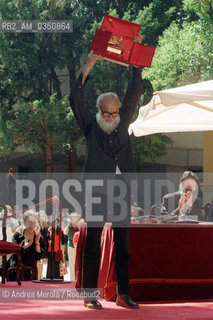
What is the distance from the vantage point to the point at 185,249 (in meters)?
6.44

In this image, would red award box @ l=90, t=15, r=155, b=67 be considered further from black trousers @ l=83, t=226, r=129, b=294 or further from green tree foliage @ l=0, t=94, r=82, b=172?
green tree foliage @ l=0, t=94, r=82, b=172

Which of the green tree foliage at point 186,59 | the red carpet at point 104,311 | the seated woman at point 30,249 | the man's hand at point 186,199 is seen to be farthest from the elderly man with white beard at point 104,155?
the green tree foliage at point 186,59

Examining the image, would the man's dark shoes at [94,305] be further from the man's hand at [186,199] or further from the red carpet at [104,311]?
the man's hand at [186,199]

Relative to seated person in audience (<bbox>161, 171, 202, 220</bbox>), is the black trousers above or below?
below

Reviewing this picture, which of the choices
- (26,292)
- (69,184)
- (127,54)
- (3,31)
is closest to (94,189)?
(127,54)

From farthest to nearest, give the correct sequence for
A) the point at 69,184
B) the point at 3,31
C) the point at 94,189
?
the point at 69,184
the point at 3,31
the point at 94,189

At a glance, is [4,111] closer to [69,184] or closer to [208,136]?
[69,184]

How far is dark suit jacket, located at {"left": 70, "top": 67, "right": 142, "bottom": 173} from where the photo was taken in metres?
5.48

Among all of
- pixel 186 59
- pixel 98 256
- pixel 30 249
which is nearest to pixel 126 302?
pixel 98 256

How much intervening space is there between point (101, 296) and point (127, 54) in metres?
2.29

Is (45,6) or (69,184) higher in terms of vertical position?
(45,6)

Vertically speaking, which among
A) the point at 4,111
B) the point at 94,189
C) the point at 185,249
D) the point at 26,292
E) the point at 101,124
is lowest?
the point at 26,292

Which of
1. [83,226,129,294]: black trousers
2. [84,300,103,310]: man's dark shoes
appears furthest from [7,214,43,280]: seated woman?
[84,300,103,310]: man's dark shoes

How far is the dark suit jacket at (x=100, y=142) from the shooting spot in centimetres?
548
